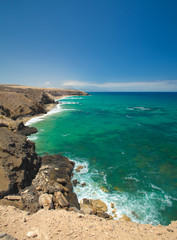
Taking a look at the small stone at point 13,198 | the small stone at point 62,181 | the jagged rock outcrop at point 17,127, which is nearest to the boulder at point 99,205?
the small stone at point 62,181

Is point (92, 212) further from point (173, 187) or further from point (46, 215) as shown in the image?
point (173, 187)

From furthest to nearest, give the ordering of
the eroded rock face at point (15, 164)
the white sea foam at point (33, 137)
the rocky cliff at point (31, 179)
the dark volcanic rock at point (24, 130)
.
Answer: the dark volcanic rock at point (24, 130)
the white sea foam at point (33, 137)
the eroded rock face at point (15, 164)
the rocky cliff at point (31, 179)

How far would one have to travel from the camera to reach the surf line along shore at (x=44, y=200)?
22.0 feet

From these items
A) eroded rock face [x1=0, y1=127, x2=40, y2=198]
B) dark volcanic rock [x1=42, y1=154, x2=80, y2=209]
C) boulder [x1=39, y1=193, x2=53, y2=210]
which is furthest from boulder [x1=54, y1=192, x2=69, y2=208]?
eroded rock face [x1=0, y1=127, x2=40, y2=198]

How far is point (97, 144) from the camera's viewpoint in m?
24.9

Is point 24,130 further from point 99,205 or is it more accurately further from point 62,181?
point 99,205

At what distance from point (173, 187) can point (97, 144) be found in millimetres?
13580

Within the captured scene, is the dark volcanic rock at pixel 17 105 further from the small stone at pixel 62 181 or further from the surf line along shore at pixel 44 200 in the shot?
the small stone at pixel 62 181

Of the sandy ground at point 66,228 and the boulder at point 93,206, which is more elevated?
the sandy ground at point 66,228

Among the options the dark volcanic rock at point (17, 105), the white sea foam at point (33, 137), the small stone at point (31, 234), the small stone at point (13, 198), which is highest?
the dark volcanic rock at point (17, 105)

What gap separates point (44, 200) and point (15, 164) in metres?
4.58

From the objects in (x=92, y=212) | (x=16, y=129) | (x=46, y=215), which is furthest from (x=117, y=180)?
(x=16, y=129)

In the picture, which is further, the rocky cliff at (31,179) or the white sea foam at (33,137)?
the white sea foam at (33,137)

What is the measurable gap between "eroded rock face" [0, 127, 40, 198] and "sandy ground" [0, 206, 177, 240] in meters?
2.60
